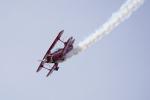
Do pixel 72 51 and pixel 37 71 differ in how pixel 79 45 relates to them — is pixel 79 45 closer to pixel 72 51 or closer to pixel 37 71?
pixel 72 51

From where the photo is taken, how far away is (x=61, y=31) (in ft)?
298

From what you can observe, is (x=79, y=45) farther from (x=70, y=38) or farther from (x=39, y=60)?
(x=39, y=60)

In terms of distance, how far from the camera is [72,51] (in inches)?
3669

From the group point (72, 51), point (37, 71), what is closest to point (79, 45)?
point (72, 51)

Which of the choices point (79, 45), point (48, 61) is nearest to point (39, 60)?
point (48, 61)

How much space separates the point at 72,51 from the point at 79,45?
1425 mm

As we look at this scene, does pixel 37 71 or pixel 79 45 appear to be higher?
pixel 79 45

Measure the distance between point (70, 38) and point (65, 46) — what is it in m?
1.67

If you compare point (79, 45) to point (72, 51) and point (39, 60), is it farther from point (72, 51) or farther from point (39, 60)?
point (39, 60)

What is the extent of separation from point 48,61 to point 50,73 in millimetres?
3936

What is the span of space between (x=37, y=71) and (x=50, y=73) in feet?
7.24

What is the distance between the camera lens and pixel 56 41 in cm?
9162

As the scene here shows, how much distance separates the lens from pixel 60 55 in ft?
296

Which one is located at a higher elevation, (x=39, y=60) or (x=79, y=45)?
(x=79, y=45)
